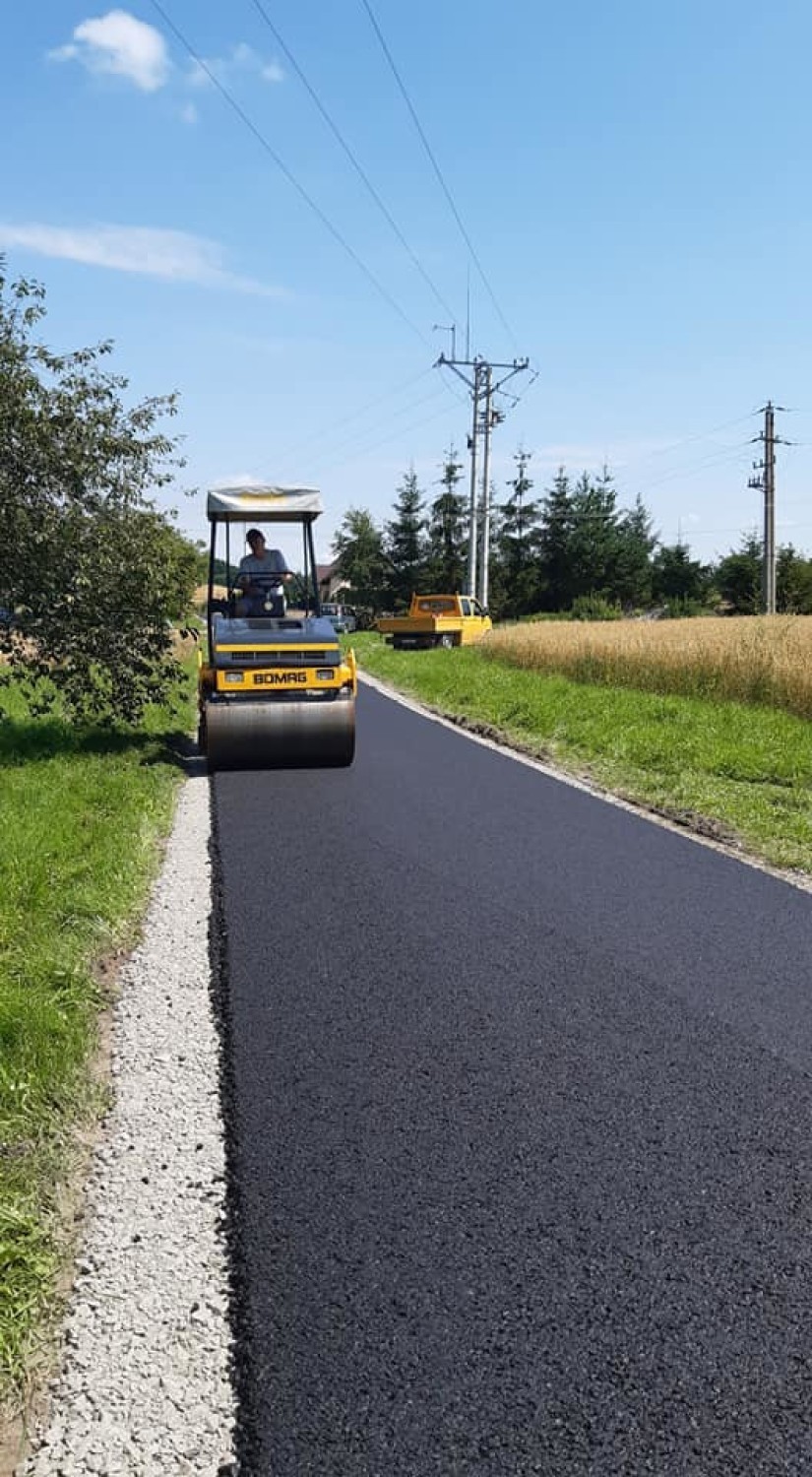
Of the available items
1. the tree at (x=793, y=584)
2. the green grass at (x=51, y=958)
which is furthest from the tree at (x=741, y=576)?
the green grass at (x=51, y=958)

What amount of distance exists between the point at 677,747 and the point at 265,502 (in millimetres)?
4968

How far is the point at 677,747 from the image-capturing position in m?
11.6

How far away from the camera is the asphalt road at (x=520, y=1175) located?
7.47 ft

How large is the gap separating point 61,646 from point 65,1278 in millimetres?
9041

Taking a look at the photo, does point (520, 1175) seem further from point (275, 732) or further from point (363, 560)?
point (363, 560)

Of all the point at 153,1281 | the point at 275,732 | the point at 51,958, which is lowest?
the point at 153,1281

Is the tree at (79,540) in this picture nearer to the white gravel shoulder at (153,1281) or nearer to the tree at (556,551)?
the white gravel shoulder at (153,1281)

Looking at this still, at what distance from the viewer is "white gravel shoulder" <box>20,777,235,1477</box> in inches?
89.4

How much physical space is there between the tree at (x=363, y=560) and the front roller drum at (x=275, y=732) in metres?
59.2

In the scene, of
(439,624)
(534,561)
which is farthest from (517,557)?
(439,624)

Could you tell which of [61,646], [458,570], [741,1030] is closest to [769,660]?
[61,646]

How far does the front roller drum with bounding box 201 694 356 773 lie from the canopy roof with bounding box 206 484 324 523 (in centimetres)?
202

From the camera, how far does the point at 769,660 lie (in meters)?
15.5

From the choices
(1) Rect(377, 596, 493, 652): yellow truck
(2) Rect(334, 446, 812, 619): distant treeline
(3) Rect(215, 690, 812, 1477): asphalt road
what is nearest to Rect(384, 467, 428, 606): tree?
(2) Rect(334, 446, 812, 619): distant treeline
